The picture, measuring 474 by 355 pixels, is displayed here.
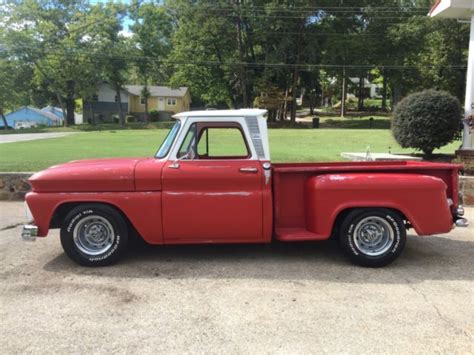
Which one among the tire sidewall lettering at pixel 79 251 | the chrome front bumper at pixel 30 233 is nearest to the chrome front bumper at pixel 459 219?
the tire sidewall lettering at pixel 79 251

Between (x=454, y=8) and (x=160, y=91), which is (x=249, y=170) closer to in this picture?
(x=454, y=8)

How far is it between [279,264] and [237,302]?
132cm

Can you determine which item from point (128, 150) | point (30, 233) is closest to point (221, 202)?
point (30, 233)

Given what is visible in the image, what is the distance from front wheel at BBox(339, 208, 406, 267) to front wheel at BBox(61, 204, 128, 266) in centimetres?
261

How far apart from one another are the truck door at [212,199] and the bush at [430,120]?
9.09 metres

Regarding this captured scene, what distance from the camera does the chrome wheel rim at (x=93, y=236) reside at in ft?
19.1

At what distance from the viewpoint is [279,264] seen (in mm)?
5980

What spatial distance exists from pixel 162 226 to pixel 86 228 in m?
0.92

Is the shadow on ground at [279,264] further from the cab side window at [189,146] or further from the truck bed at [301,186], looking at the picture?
the cab side window at [189,146]

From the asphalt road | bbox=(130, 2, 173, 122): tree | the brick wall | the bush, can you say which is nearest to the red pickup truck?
the asphalt road

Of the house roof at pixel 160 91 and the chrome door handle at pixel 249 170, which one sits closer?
the chrome door handle at pixel 249 170

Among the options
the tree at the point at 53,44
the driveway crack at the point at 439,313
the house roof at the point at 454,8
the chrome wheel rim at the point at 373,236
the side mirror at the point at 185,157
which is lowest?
the driveway crack at the point at 439,313

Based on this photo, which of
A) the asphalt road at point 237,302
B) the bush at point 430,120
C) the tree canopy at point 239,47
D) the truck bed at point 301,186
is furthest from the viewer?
the tree canopy at point 239,47

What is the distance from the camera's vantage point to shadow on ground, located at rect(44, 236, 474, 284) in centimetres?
557
